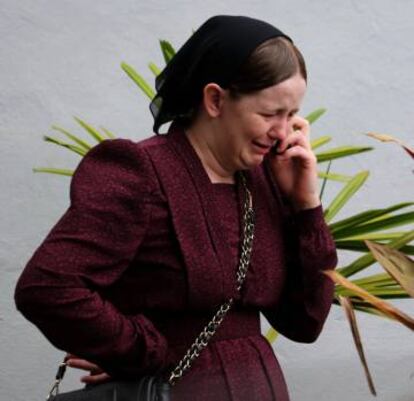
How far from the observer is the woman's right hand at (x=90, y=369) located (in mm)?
1921

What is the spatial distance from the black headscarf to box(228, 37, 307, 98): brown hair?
1cm

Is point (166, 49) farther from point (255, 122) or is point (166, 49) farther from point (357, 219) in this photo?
point (255, 122)

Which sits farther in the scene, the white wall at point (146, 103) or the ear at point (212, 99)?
the white wall at point (146, 103)

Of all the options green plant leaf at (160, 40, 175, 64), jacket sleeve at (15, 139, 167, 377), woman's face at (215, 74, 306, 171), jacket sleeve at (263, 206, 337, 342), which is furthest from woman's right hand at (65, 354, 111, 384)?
green plant leaf at (160, 40, 175, 64)

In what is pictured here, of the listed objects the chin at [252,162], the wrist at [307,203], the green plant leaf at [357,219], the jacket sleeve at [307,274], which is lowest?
the green plant leaf at [357,219]

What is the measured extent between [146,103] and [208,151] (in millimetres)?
1547

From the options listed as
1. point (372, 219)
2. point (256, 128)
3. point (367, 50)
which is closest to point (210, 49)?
point (256, 128)

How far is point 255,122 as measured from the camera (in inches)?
73.4

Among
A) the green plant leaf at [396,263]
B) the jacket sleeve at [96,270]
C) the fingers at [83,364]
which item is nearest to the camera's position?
the green plant leaf at [396,263]

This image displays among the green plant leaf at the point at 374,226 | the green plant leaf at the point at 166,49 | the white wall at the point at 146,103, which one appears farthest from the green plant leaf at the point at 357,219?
the white wall at the point at 146,103

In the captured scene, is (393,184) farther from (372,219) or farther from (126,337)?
(126,337)

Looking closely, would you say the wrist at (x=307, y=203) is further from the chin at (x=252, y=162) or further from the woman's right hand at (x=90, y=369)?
the woman's right hand at (x=90, y=369)

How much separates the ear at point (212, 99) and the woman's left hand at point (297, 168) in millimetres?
155

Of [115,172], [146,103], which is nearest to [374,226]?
[115,172]
